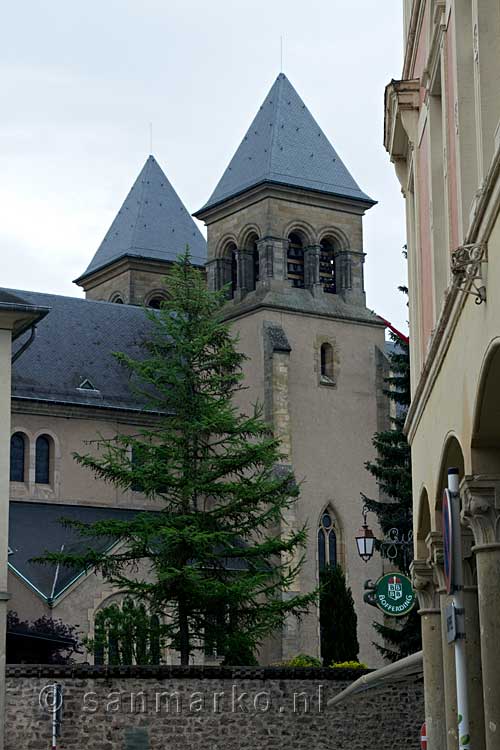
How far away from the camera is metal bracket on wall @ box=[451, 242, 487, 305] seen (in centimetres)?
988

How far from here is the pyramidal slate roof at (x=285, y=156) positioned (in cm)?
5769

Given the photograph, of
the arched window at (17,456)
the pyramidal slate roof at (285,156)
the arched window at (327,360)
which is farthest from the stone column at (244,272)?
the arched window at (17,456)

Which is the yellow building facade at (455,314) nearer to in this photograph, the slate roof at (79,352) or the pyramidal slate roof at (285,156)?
the slate roof at (79,352)

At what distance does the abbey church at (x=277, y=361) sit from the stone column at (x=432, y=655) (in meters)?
28.0

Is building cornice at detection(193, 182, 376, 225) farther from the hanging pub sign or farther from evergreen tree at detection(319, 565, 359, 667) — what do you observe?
the hanging pub sign

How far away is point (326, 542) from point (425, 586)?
3596 centimetres

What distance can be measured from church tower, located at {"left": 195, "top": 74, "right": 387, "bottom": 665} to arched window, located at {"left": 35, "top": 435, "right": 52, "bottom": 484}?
24.7 feet

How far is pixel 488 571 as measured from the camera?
11445mm

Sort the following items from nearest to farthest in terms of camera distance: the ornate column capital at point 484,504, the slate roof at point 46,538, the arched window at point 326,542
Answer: the ornate column capital at point 484,504
the slate roof at point 46,538
the arched window at point 326,542

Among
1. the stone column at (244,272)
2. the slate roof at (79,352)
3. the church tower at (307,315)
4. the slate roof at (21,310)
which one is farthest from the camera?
the stone column at (244,272)

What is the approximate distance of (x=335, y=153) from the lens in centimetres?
6031

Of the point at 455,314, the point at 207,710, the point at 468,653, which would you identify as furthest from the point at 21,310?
the point at 455,314

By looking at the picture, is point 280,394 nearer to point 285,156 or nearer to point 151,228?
point 285,156

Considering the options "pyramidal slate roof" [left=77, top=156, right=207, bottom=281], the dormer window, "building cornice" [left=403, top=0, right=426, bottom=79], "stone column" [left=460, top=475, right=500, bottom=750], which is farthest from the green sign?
"pyramidal slate roof" [left=77, top=156, right=207, bottom=281]
